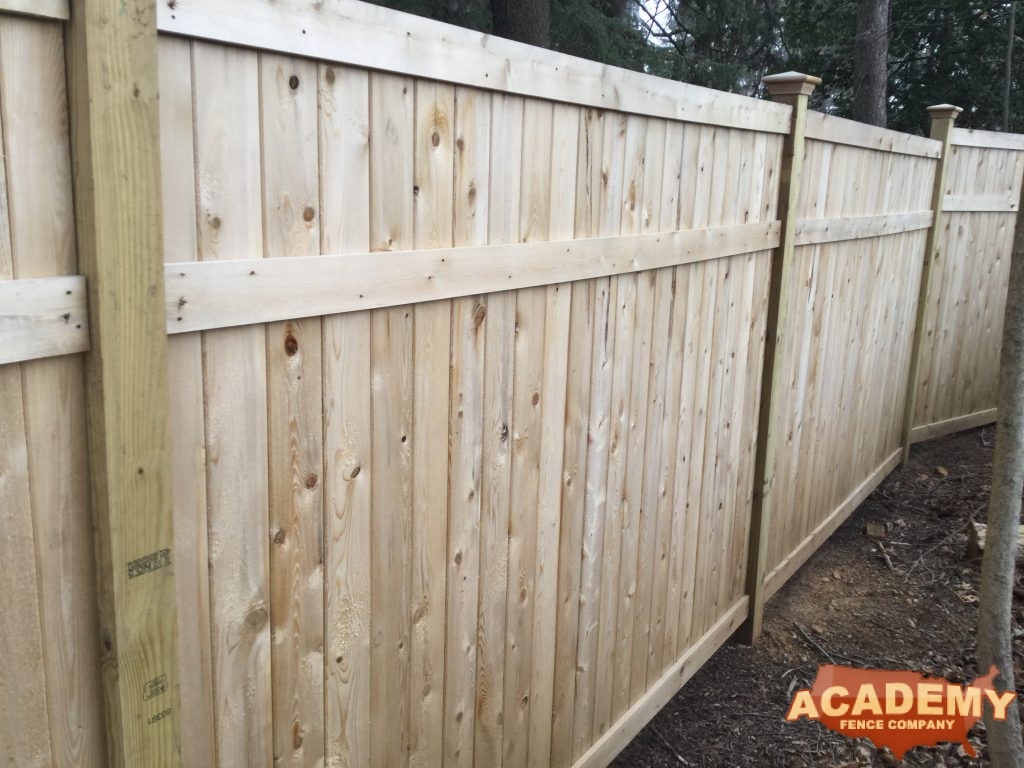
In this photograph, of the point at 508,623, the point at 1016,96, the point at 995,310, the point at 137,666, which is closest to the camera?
the point at 137,666

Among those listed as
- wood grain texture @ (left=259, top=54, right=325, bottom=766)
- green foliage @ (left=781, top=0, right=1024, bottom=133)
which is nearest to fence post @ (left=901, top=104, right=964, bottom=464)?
wood grain texture @ (left=259, top=54, right=325, bottom=766)

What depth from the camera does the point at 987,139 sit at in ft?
21.1

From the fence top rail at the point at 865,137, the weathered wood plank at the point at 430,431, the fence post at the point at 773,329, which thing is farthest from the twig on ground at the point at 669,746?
the fence top rail at the point at 865,137

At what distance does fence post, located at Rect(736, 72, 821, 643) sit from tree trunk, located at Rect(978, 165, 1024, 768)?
4.00ft

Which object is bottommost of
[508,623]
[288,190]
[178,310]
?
[508,623]

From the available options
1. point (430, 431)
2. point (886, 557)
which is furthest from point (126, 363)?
point (886, 557)

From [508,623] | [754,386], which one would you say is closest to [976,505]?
[754,386]

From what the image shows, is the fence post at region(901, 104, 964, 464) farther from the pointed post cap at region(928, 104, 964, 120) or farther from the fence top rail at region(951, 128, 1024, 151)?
the fence top rail at region(951, 128, 1024, 151)

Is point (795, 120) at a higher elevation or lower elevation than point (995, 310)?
higher

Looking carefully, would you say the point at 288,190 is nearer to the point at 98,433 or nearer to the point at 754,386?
the point at 98,433

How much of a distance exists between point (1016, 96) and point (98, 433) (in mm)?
14360

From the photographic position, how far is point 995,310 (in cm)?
712

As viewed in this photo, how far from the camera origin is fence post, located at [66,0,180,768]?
4.10ft

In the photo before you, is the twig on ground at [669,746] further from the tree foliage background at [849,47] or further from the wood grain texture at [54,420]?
the tree foliage background at [849,47]
